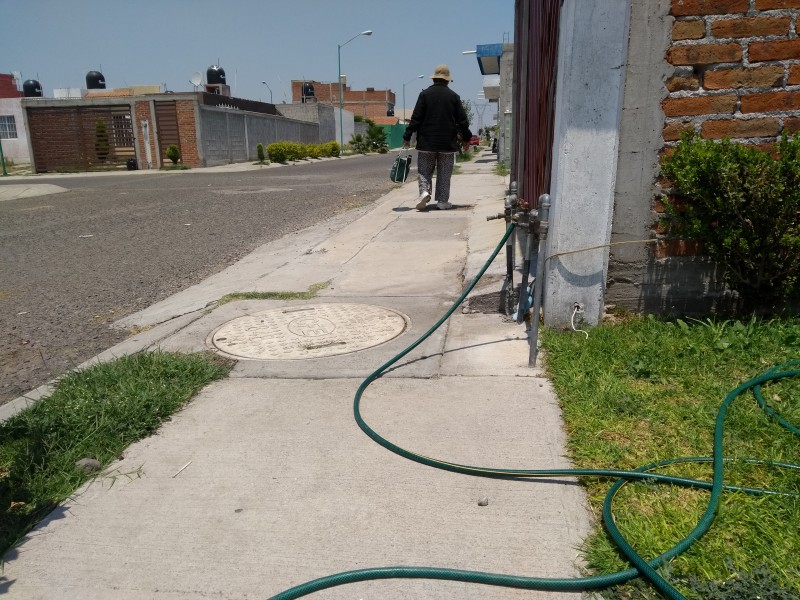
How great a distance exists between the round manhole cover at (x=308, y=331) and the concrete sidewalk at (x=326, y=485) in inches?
1.0

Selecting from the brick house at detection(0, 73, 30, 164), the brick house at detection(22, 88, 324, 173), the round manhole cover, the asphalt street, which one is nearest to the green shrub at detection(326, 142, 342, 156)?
the brick house at detection(22, 88, 324, 173)

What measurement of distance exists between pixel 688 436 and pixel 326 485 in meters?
1.60

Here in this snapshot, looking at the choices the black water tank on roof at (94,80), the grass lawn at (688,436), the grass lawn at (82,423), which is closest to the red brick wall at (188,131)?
the grass lawn at (82,423)

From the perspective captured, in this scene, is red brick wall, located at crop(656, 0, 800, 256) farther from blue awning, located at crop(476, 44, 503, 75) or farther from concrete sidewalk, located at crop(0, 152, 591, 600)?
blue awning, located at crop(476, 44, 503, 75)

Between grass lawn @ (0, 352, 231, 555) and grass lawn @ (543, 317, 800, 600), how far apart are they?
6.90 feet

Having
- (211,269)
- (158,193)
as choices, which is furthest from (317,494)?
(158,193)

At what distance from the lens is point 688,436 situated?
113 inches

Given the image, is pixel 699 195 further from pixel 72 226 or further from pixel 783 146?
pixel 72 226

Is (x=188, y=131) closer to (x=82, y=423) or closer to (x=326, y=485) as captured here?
(x=82, y=423)

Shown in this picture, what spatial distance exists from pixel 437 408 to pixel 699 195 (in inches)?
78.4

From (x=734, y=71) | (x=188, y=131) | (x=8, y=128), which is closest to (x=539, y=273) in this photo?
(x=734, y=71)

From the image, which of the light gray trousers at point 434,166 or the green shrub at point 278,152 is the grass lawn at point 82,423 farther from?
the green shrub at point 278,152

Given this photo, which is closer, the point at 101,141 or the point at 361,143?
the point at 101,141

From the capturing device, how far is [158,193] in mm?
17953
